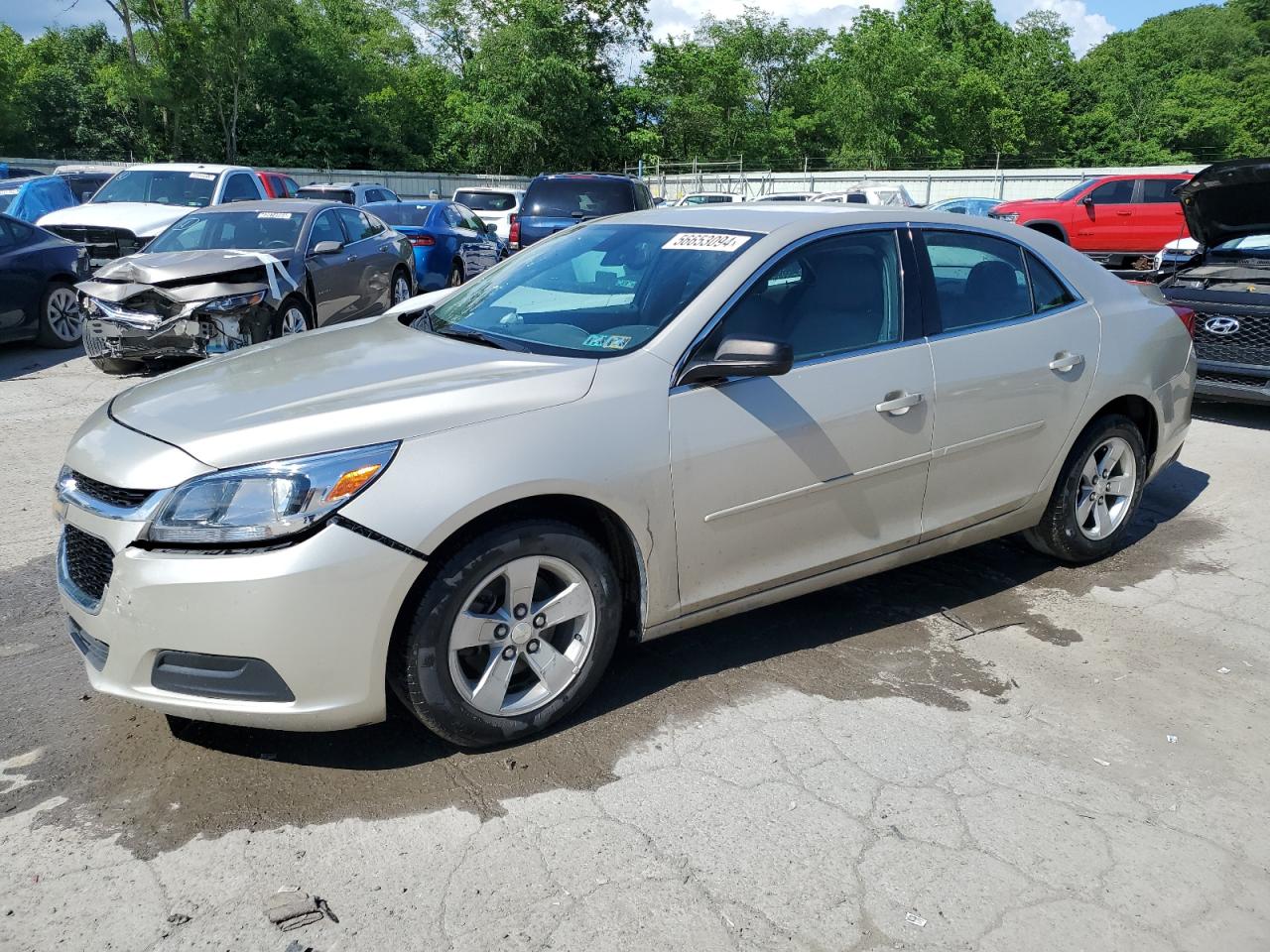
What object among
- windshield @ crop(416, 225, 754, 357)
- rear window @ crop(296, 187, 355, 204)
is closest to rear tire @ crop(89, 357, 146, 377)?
windshield @ crop(416, 225, 754, 357)

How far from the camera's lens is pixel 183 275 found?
8422mm

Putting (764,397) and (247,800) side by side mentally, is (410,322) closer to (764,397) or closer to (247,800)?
(764,397)

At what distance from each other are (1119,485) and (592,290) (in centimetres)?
279

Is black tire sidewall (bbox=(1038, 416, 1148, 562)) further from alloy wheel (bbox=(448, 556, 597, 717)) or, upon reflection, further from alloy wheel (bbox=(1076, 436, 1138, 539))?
alloy wheel (bbox=(448, 556, 597, 717))

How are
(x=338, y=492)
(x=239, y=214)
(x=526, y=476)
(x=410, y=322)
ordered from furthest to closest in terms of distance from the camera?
(x=239, y=214)
(x=410, y=322)
(x=526, y=476)
(x=338, y=492)

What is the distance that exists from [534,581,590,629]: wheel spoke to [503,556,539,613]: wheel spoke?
0.08 meters

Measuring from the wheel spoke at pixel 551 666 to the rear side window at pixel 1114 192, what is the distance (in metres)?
20.3

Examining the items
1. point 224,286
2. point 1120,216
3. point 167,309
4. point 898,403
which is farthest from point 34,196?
point 1120,216

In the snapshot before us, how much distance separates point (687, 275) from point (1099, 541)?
8.54 ft

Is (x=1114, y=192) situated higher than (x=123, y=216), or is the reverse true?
(x=123, y=216)

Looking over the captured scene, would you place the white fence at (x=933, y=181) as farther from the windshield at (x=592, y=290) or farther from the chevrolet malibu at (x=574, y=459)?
the windshield at (x=592, y=290)

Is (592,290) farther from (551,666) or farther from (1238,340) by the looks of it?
(1238,340)

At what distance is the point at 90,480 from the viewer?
302cm

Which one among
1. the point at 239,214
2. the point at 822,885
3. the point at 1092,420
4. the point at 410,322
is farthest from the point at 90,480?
the point at 239,214
